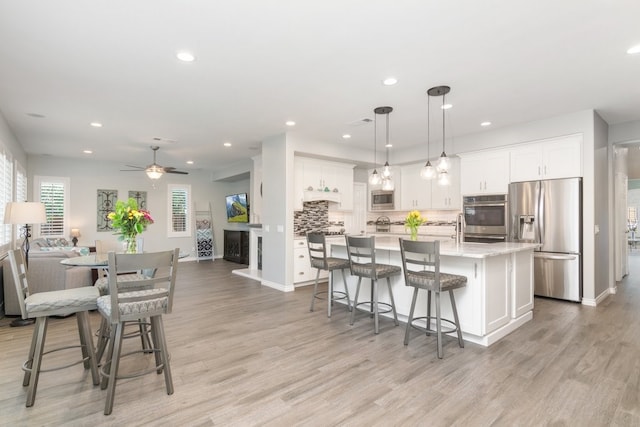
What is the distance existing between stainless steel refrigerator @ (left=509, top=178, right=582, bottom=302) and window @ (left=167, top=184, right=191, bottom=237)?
28.2 ft

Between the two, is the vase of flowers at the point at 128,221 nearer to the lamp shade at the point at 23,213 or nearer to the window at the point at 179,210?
the lamp shade at the point at 23,213

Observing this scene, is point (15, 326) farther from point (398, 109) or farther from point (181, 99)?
point (398, 109)

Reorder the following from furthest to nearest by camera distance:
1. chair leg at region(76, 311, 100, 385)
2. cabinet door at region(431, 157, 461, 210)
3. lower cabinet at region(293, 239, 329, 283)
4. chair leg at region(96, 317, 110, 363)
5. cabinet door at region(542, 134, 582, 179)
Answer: cabinet door at region(431, 157, 461, 210) → lower cabinet at region(293, 239, 329, 283) → cabinet door at region(542, 134, 582, 179) → chair leg at region(96, 317, 110, 363) → chair leg at region(76, 311, 100, 385)

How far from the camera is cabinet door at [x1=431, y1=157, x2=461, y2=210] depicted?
20.9 feet

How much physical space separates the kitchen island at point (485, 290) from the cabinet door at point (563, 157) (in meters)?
1.78

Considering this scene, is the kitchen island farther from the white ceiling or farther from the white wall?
the white wall

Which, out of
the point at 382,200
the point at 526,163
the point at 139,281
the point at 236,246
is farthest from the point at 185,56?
the point at 236,246

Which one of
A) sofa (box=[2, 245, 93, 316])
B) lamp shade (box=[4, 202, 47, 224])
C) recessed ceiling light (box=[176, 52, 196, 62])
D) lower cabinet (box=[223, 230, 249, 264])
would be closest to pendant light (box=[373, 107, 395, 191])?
recessed ceiling light (box=[176, 52, 196, 62])

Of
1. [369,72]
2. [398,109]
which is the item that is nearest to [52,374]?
[369,72]

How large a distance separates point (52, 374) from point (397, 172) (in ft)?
21.7

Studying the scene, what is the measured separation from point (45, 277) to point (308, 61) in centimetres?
444

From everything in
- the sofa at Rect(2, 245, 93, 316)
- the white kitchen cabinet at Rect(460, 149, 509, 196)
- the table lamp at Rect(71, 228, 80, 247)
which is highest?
the white kitchen cabinet at Rect(460, 149, 509, 196)

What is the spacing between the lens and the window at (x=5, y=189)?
4.84 m

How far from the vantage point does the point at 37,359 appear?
7.48ft
